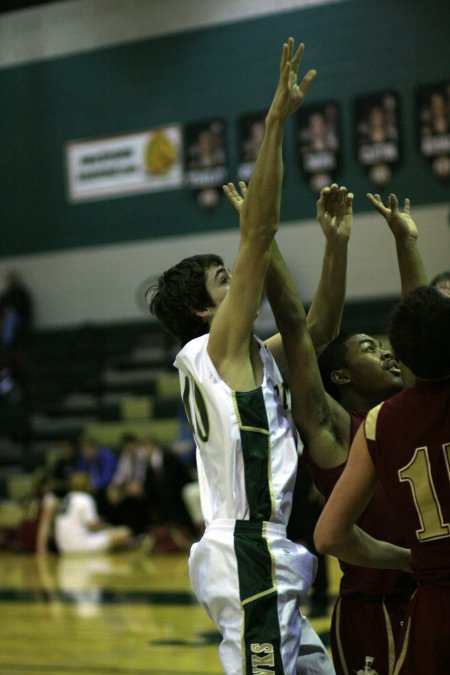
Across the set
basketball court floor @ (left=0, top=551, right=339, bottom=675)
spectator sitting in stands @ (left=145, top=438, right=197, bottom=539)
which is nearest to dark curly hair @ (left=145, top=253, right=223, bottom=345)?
basketball court floor @ (left=0, top=551, right=339, bottom=675)

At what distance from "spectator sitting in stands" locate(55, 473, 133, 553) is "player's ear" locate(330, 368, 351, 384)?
10718 mm

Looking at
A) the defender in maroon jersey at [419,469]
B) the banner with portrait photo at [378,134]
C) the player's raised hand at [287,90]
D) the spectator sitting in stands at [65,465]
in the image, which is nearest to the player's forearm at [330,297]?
the player's raised hand at [287,90]

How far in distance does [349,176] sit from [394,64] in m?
1.75

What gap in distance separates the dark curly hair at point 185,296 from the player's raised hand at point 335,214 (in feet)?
1.47

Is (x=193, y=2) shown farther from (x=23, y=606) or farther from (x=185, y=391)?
(x=185, y=391)

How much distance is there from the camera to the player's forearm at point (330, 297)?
141 inches

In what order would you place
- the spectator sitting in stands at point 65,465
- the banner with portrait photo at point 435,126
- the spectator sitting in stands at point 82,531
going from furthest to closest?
the banner with portrait photo at point 435,126
the spectator sitting in stands at point 65,465
the spectator sitting in stands at point 82,531

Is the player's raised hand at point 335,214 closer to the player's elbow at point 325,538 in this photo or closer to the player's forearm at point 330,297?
the player's forearm at point 330,297

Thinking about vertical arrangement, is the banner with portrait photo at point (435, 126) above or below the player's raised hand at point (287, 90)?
above

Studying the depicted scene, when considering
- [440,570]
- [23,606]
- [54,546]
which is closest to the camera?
[440,570]

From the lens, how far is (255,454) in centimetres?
300

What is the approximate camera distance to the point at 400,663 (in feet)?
8.77

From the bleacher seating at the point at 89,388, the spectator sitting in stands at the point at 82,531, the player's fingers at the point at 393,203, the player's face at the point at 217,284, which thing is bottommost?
the spectator sitting in stands at the point at 82,531

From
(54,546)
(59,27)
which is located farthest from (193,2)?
(54,546)
